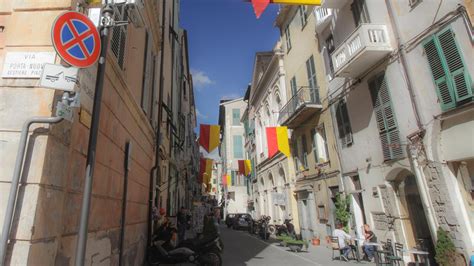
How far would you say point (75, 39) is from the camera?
3.18m

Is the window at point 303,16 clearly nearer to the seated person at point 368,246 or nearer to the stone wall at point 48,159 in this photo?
the seated person at point 368,246

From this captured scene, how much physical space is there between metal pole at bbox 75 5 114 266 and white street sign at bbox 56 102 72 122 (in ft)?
1.58

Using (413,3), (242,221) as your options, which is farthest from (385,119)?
(242,221)

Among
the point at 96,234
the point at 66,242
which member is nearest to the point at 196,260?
the point at 96,234

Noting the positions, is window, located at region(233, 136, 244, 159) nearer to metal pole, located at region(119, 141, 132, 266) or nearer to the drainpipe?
metal pole, located at region(119, 141, 132, 266)

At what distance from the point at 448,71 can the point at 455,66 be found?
7.7 inches

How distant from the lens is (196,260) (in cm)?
880

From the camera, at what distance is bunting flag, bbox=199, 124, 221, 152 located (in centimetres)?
1738

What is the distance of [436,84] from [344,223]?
6918mm

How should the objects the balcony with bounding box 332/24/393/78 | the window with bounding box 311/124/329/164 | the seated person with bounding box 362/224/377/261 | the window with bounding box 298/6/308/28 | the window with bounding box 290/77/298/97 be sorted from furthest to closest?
1. the window with bounding box 290/77/298/97
2. the window with bounding box 298/6/308/28
3. the window with bounding box 311/124/329/164
4. the seated person with bounding box 362/224/377/261
5. the balcony with bounding box 332/24/393/78

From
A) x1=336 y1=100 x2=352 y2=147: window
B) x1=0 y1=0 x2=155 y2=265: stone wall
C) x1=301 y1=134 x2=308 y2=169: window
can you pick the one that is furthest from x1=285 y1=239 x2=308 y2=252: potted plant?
x1=0 y1=0 x2=155 y2=265: stone wall

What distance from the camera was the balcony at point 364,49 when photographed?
1025cm

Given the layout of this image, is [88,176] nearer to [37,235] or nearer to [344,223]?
[37,235]

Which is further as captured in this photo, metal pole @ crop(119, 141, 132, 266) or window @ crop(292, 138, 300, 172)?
window @ crop(292, 138, 300, 172)
